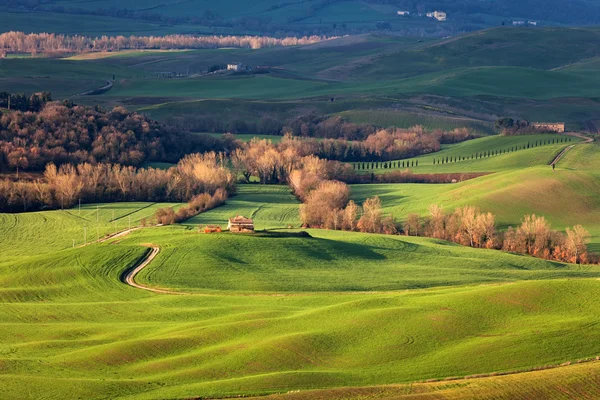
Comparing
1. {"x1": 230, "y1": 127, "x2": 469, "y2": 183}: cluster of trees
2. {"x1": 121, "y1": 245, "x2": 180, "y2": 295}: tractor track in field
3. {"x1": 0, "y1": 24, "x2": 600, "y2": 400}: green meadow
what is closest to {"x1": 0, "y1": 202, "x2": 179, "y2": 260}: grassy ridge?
{"x1": 0, "y1": 24, "x2": 600, "y2": 400}: green meadow

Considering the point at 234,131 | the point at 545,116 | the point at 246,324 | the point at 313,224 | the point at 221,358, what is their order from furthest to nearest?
the point at 545,116, the point at 234,131, the point at 313,224, the point at 246,324, the point at 221,358

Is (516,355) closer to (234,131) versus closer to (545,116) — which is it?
(234,131)

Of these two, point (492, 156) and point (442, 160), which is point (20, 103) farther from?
point (492, 156)

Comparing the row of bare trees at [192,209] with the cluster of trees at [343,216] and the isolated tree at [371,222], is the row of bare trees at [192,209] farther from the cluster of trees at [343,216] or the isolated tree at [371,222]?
the isolated tree at [371,222]

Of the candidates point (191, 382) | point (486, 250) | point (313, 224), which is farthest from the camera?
point (313, 224)

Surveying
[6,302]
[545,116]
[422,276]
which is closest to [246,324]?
[6,302]

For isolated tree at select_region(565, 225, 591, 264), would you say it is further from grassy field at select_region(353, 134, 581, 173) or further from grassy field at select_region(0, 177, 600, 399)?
grassy field at select_region(353, 134, 581, 173)
